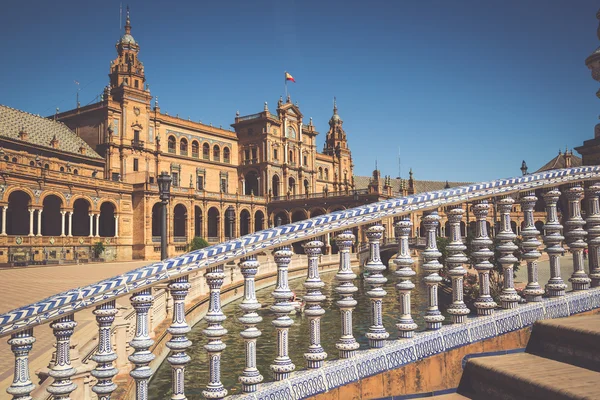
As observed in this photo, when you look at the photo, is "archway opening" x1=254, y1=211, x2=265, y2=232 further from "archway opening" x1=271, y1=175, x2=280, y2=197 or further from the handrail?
the handrail

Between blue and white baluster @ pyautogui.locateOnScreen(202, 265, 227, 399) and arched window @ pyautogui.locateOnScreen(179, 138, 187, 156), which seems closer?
blue and white baluster @ pyautogui.locateOnScreen(202, 265, 227, 399)

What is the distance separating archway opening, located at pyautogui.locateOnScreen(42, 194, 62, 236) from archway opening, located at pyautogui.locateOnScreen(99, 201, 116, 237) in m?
4.10

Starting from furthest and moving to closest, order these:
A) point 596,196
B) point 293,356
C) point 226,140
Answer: point 226,140, point 293,356, point 596,196

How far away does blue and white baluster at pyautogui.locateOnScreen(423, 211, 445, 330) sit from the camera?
3354mm

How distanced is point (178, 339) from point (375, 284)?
4.30 ft

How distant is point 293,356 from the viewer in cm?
970

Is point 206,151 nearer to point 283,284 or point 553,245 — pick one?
point 553,245

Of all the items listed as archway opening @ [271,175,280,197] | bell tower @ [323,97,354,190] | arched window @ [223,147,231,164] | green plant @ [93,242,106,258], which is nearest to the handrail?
green plant @ [93,242,106,258]

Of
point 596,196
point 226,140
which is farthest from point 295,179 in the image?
point 596,196

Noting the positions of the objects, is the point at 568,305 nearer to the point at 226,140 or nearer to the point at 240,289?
the point at 240,289

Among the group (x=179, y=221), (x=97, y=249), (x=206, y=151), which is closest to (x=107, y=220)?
(x=97, y=249)

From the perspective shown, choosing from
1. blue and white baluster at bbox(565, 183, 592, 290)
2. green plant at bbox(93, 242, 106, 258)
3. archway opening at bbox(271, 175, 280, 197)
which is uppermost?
archway opening at bbox(271, 175, 280, 197)

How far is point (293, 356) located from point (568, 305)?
670 centimetres

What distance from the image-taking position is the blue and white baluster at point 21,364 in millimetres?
2209
